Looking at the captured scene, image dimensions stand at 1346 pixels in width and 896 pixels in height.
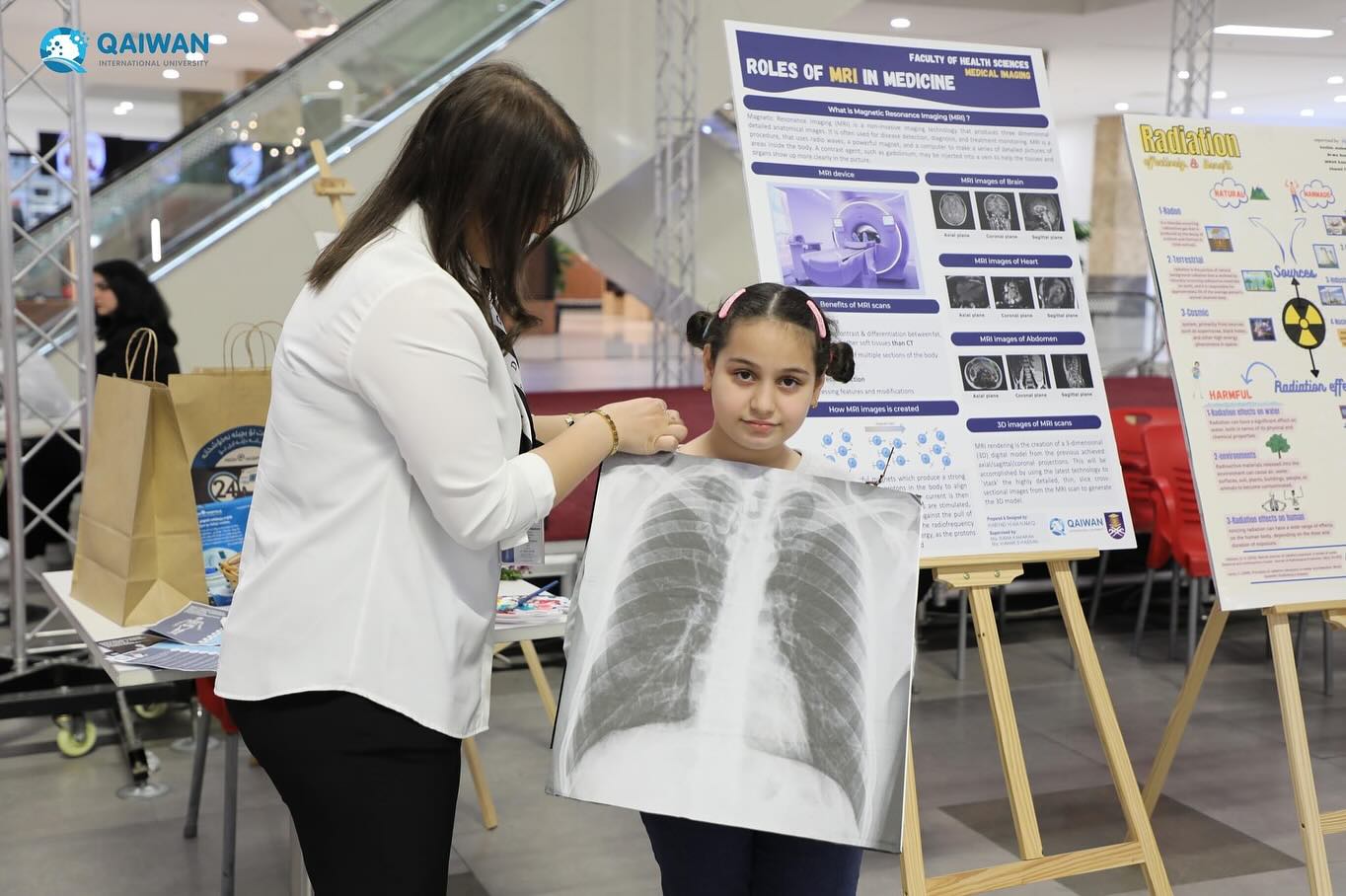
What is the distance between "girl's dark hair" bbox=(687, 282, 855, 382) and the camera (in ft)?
5.39

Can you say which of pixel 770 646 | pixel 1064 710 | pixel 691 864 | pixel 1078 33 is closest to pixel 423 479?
pixel 770 646

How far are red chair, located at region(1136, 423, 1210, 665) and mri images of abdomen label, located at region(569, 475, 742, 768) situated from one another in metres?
3.10

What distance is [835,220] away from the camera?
2.31m

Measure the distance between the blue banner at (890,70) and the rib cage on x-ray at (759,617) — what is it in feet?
3.33

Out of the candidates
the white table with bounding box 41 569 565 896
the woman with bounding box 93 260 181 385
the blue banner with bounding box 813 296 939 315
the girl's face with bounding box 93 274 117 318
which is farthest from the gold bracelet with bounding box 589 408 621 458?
the girl's face with bounding box 93 274 117 318

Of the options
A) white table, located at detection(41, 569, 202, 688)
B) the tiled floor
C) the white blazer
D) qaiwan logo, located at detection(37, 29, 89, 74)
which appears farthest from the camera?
qaiwan logo, located at detection(37, 29, 89, 74)

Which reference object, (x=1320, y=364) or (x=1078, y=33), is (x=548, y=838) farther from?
(x=1078, y=33)

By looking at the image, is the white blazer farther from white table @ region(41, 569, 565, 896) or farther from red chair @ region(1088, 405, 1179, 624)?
red chair @ region(1088, 405, 1179, 624)

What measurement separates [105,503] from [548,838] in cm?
128

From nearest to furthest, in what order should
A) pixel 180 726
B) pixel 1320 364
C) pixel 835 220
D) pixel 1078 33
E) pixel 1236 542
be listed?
pixel 835 220 < pixel 1236 542 < pixel 1320 364 < pixel 180 726 < pixel 1078 33

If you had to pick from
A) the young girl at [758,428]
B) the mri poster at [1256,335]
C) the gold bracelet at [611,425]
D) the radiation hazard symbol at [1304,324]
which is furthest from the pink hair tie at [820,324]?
the radiation hazard symbol at [1304,324]

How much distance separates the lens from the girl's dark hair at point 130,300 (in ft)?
16.3

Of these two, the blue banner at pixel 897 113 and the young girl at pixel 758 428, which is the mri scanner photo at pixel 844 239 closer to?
the blue banner at pixel 897 113

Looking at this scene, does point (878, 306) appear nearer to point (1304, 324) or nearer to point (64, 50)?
point (1304, 324)
